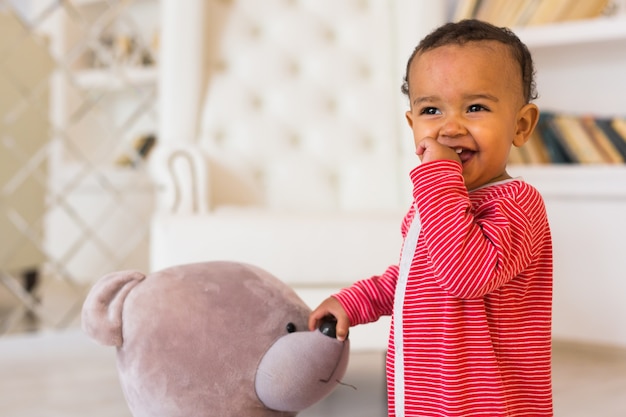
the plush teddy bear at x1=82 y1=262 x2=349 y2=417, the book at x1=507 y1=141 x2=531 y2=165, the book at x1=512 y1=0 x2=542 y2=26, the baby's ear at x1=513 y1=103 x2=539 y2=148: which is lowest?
the plush teddy bear at x1=82 y1=262 x2=349 y2=417

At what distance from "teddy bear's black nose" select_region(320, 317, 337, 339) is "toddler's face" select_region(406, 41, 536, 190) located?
27 cm

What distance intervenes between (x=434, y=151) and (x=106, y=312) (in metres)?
0.52

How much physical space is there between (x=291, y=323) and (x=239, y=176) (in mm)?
1167

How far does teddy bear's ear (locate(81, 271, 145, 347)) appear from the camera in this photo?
1029 millimetres

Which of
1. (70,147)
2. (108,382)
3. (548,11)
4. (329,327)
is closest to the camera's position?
(329,327)

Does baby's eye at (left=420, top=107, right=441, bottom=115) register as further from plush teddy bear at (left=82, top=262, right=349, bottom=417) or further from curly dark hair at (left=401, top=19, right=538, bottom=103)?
plush teddy bear at (left=82, top=262, right=349, bottom=417)

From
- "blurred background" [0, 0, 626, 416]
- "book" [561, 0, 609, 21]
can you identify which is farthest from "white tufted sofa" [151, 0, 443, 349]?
"book" [561, 0, 609, 21]

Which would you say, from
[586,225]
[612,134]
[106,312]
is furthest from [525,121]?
[612,134]

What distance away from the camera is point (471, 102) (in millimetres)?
827

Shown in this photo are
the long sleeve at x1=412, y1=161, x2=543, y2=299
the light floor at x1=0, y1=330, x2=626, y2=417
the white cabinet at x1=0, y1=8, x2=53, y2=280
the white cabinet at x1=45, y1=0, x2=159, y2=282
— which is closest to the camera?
the long sleeve at x1=412, y1=161, x2=543, y2=299

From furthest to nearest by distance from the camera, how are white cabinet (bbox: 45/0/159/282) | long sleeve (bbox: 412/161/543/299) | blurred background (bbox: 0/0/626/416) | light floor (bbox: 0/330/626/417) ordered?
1. white cabinet (bbox: 45/0/159/282)
2. blurred background (bbox: 0/0/626/416)
3. light floor (bbox: 0/330/626/417)
4. long sleeve (bbox: 412/161/543/299)

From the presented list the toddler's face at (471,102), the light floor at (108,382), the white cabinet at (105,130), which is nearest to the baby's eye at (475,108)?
the toddler's face at (471,102)

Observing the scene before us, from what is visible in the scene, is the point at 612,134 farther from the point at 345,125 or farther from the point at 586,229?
the point at 345,125

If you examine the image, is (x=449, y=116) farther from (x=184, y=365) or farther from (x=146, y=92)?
(x=146, y=92)
